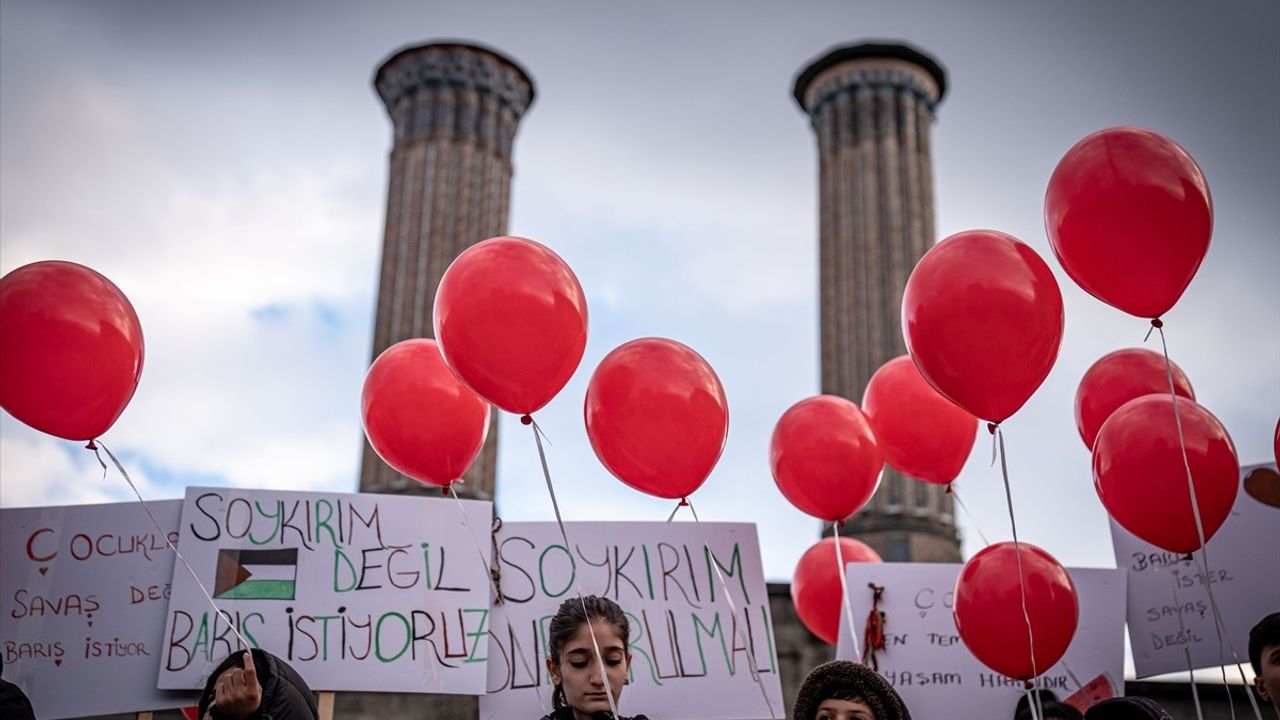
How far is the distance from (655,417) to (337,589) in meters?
1.34

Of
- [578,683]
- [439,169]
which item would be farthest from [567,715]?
[439,169]

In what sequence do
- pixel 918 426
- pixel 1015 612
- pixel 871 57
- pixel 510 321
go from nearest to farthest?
pixel 510 321
pixel 1015 612
pixel 918 426
pixel 871 57

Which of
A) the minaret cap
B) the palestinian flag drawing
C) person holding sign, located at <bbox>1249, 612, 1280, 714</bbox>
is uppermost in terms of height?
the minaret cap

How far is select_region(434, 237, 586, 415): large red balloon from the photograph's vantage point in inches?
139

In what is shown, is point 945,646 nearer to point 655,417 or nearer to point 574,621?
point 655,417

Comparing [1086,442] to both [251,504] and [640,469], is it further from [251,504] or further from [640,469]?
[251,504]

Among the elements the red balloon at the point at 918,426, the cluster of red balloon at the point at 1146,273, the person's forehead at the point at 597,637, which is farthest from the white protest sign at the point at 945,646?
the person's forehead at the point at 597,637

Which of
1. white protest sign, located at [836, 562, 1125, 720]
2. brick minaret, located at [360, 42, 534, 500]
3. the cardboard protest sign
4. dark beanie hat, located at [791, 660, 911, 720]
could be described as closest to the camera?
dark beanie hat, located at [791, 660, 911, 720]

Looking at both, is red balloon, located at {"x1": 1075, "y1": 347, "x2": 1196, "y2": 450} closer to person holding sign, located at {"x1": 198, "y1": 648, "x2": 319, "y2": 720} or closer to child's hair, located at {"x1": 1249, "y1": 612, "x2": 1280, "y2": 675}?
child's hair, located at {"x1": 1249, "y1": 612, "x2": 1280, "y2": 675}

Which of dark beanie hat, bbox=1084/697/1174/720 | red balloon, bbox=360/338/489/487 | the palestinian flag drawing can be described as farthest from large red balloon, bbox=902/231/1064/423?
the palestinian flag drawing

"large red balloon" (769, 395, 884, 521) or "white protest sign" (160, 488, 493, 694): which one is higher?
"large red balloon" (769, 395, 884, 521)

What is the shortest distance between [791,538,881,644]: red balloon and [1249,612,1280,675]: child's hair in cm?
174

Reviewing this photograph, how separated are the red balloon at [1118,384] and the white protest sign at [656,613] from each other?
1376 millimetres

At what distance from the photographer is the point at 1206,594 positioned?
4789 millimetres
